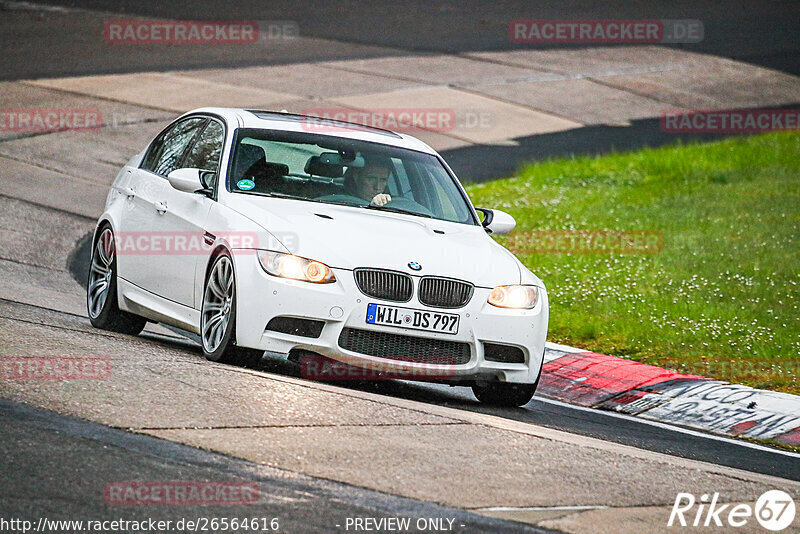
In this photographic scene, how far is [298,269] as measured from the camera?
26.6 ft

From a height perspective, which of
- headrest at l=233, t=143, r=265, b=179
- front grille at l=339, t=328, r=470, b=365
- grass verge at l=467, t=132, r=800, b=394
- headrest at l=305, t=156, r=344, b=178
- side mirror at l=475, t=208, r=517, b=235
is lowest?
grass verge at l=467, t=132, r=800, b=394

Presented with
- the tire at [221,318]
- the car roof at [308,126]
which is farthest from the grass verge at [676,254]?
the tire at [221,318]

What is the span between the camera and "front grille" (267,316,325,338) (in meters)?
8.10

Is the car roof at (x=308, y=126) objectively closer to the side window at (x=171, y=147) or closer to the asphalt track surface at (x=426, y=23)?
the side window at (x=171, y=147)

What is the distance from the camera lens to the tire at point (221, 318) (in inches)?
326

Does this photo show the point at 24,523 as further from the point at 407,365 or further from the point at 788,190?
the point at 788,190

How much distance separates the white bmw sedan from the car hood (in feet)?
0.04

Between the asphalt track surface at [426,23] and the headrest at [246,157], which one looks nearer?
the headrest at [246,157]

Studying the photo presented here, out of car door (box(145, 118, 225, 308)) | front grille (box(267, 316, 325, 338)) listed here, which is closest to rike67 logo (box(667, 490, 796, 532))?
front grille (box(267, 316, 325, 338))

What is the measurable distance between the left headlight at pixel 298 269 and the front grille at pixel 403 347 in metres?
0.35

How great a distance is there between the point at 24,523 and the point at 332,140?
16.2 ft
